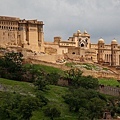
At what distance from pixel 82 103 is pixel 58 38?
176 feet

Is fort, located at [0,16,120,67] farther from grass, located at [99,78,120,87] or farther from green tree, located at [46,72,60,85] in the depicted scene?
green tree, located at [46,72,60,85]

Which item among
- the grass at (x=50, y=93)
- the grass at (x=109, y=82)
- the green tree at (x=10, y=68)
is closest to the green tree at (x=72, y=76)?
the grass at (x=50, y=93)

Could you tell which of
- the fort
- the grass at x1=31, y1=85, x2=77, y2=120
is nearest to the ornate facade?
the fort

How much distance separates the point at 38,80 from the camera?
95812 millimetres

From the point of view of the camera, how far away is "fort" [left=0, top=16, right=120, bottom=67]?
124 m

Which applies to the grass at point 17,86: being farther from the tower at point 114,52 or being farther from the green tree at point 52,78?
the tower at point 114,52

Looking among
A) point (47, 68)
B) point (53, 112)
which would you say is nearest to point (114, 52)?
point (47, 68)

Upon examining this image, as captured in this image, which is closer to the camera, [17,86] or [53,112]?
[53,112]

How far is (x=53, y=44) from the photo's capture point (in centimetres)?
13650

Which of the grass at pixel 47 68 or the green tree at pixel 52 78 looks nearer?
the green tree at pixel 52 78

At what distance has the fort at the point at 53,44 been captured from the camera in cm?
12350

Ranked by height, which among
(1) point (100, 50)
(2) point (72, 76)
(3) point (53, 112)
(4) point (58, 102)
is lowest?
(3) point (53, 112)

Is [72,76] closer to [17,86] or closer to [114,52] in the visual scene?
[17,86]

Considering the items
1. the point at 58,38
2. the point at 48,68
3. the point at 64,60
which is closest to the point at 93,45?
the point at 58,38
